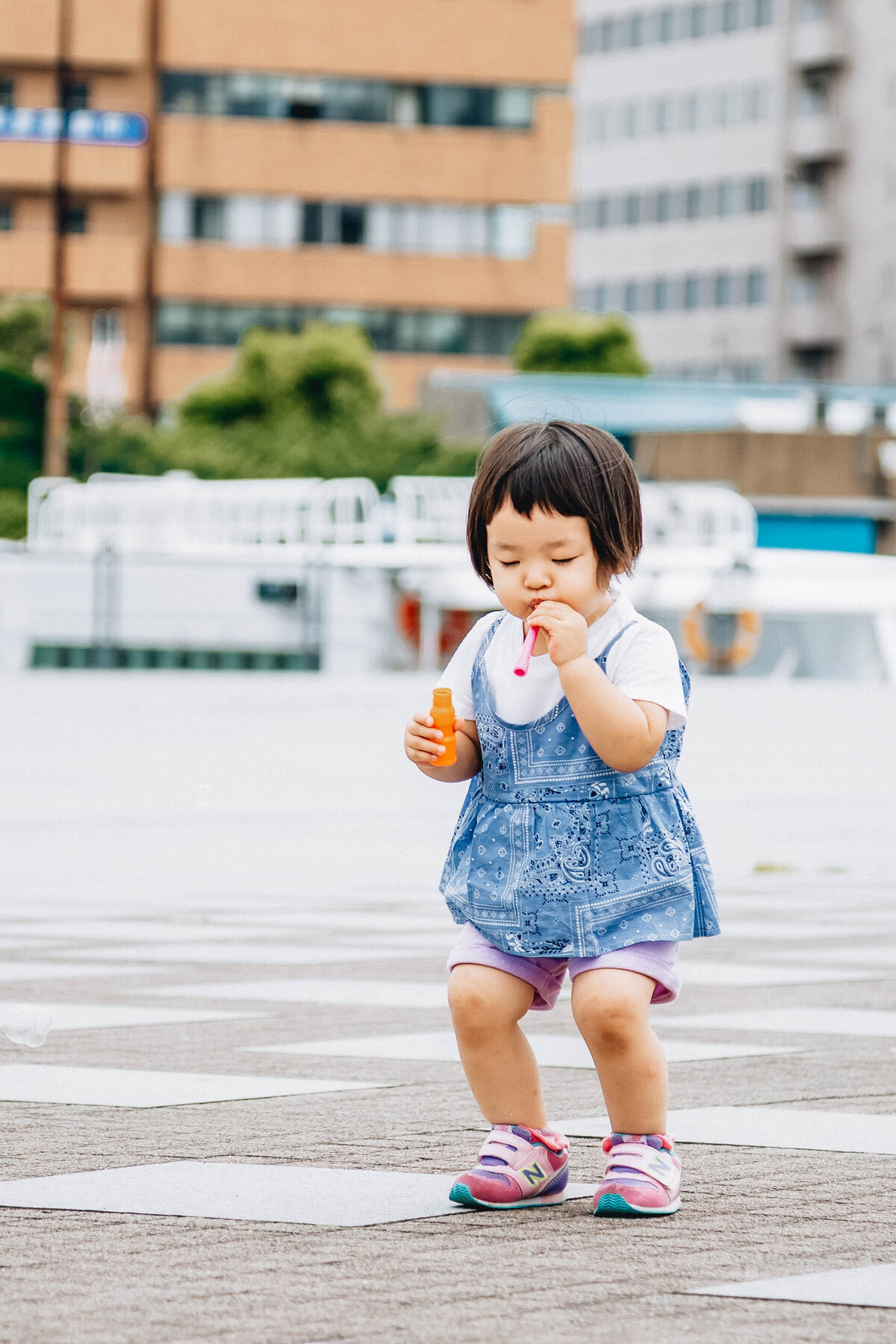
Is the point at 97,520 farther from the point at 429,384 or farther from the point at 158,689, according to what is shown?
the point at 429,384

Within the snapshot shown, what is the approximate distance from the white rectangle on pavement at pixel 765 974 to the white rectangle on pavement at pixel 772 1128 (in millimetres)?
2092

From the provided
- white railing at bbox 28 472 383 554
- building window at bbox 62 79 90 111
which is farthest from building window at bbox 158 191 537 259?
white railing at bbox 28 472 383 554

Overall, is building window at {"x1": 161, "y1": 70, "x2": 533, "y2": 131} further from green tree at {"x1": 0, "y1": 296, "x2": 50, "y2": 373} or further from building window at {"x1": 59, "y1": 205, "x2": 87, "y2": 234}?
green tree at {"x1": 0, "y1": 296, "x2": 50, "y2": 373}

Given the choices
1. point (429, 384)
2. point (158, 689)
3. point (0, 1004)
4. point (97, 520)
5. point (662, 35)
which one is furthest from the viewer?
point (662, 35)

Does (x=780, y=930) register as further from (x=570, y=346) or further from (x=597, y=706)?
A: (x=570, y=346)

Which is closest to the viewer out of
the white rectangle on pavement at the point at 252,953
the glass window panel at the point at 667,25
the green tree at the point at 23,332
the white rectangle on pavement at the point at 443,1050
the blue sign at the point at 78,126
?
the white rectangle on pavement at the point at 443,1050

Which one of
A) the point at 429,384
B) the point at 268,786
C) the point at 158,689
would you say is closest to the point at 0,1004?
the point at 268,786

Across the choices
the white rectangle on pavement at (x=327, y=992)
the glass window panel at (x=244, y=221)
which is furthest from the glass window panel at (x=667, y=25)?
the white rectangle on pavement at (x=327, y=992)

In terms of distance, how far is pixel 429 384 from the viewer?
57312 mm

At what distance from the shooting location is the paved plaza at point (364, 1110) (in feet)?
9.82

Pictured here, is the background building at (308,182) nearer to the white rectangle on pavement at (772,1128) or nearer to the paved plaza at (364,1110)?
the paved plaza at (364,1110)

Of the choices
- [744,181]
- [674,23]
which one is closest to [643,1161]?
[744,181]

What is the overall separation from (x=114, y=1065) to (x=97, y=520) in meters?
27.7

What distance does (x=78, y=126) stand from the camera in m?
61.2
